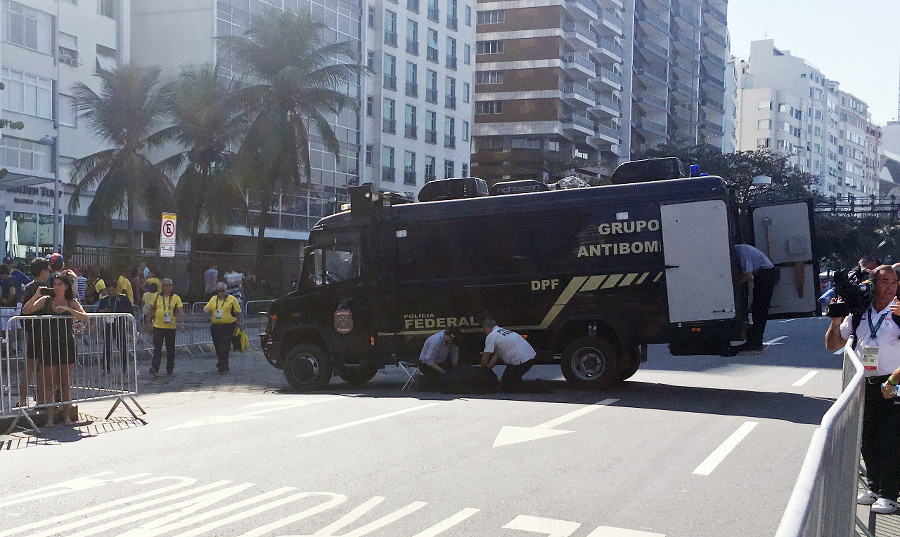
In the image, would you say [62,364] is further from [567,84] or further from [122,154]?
[567,84]

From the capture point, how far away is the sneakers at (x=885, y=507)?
6.83 m

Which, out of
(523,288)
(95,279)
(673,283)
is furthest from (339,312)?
(95,279)

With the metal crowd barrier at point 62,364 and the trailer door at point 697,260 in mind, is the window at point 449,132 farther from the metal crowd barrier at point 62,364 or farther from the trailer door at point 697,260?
the metal crowd barrier at point 62,364

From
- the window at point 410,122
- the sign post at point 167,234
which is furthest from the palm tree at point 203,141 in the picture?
the window at point 410,122

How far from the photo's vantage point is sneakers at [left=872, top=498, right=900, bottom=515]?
22.4ft

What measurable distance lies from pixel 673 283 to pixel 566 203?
198 cm

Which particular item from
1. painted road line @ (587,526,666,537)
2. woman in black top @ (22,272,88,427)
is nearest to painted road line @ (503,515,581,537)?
painted road line @ (587,526,666,537)

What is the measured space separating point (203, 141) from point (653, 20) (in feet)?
205

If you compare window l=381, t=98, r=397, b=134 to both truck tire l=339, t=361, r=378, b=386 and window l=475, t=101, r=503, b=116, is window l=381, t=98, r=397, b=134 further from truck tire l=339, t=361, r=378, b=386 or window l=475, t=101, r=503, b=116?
truck tire l=339, t=361, r=378, b=386

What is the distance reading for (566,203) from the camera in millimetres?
14844

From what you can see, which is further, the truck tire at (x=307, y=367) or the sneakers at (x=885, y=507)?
the truck tire at (x=307, y=367)

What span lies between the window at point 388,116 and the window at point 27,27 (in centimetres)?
2165

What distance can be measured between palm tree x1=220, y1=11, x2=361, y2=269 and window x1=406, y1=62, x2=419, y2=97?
64.8ft

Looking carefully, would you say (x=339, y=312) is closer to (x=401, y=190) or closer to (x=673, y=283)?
(x=673, y=283)
